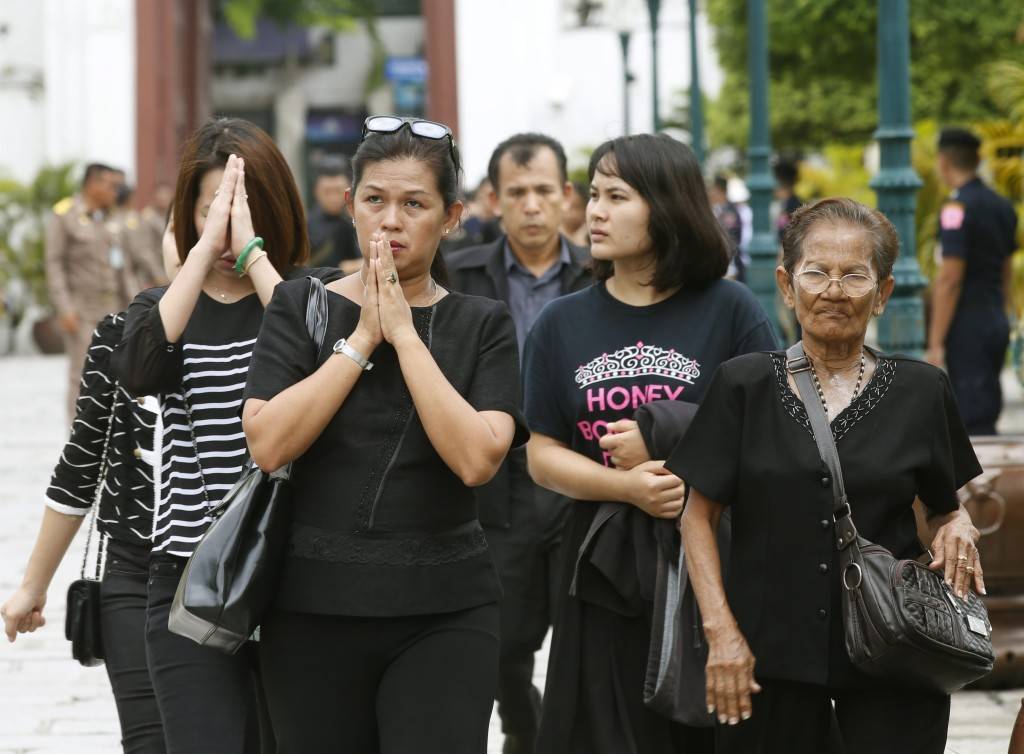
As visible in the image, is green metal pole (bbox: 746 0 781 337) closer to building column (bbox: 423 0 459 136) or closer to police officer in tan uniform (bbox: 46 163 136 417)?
police officer in tan uniform (bbox: 46 163 136 417)

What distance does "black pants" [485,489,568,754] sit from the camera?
5344 millimetres

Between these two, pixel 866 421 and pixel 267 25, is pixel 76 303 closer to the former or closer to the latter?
pixel 866 421

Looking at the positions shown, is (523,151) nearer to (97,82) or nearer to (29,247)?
(29,247)

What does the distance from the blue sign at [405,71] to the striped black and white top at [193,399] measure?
120 feet

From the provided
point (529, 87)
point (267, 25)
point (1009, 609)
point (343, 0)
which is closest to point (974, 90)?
point (529, 87)

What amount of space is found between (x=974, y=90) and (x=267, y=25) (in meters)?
18.0

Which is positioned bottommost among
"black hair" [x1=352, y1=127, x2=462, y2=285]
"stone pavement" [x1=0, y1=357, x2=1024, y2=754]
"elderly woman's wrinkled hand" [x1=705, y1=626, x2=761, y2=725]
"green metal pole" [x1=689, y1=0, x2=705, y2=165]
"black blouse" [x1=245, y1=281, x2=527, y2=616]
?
"stone pavement" [x1=0, y1=357, x2=1024, y2=754]

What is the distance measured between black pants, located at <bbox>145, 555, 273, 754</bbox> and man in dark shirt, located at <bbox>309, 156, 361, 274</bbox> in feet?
24.1

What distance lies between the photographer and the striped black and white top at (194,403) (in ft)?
13.1

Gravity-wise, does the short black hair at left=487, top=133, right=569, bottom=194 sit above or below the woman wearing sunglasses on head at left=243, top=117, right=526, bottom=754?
above

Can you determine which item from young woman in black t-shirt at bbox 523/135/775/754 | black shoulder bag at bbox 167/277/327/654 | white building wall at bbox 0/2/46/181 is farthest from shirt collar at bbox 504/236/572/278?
white building wall at bbox 0/2/46/181

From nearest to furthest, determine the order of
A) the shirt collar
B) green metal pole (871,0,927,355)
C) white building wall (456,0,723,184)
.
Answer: the shirt collar → green metal pole (871,0,927,355) → white building wall (456,0,723,184)

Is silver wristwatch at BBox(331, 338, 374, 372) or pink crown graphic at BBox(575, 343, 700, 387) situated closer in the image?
silver wristwatch at BBox(331, 338, 374, 372)

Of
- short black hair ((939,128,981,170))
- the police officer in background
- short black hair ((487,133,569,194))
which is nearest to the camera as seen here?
short black hair ((487,133,569,194))
